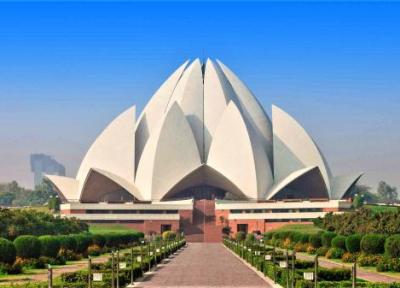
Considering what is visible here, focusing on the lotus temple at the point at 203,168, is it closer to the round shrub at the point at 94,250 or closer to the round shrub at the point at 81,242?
the round shrub at the point at 94,250

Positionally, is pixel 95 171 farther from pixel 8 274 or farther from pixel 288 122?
pixel 8 274

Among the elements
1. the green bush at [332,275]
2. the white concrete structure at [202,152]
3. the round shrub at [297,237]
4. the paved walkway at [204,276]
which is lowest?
the paved walkway at [204,276]

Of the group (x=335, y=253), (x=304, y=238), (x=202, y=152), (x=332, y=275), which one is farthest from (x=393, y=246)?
(x=202, y=152)

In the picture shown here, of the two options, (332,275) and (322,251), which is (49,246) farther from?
(332,275)

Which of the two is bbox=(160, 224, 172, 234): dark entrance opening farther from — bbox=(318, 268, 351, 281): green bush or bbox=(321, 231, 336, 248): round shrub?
bbox=(318, 268, 351, 281): green bush

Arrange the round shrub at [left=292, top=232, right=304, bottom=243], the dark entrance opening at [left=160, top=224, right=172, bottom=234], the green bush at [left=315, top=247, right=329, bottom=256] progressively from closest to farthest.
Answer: the green bush at [left=315, top=247, right=329, bottom=256]
the round shrub at [left=292, top=232, right=304, bottom=243]
the dark entrance opening at [left=160, top=224, right=172, bottom=234]

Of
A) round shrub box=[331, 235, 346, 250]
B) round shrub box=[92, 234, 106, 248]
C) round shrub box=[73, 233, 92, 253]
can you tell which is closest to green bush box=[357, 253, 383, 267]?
round shrub box=[331, 235, 346, 250]

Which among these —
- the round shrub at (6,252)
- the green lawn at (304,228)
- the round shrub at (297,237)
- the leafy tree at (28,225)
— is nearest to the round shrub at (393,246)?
the round shrub at (6,252)

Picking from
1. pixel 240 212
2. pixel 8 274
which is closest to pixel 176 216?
pixel 240 212
